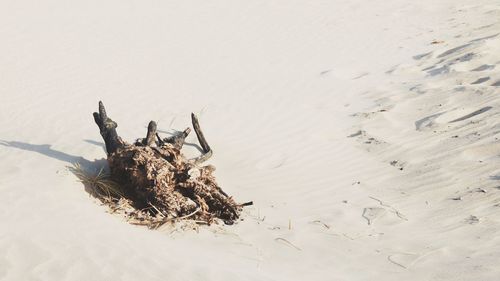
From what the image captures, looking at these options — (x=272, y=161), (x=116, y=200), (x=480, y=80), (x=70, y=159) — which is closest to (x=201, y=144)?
(x=272, y=161)

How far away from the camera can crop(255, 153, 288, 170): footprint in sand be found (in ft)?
21.5

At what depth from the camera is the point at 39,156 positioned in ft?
19.7

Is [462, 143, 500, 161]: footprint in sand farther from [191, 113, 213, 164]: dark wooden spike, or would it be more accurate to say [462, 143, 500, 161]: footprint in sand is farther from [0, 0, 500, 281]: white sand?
[191, 113, 213, 164]: dark wooden spike

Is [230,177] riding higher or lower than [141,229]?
lower

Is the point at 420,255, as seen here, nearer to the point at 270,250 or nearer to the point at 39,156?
the point at 270,250

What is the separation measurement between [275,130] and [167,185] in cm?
279

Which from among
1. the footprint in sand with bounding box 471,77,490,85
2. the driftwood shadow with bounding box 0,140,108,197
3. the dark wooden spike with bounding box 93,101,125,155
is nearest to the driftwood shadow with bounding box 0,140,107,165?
the driftwood shadow with bounding box 0,140,108,197

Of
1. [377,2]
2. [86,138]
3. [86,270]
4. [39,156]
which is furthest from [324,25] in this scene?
[86,270]

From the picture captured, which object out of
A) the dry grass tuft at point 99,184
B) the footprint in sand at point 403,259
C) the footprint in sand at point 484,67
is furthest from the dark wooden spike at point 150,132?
the footprint in sand at point 484,67

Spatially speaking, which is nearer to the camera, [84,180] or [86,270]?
[86,270]

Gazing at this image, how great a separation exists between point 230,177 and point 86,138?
1.81m

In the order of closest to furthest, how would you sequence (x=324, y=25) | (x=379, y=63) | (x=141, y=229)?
1. (x=141, y=229)
2. (x=379, y=63)
3. (x=324, y=25)

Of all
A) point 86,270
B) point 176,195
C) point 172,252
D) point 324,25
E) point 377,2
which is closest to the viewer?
point 86,270

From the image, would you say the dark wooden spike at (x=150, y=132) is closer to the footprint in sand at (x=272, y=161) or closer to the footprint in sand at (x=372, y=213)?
the footprint in sand at (x=272, y=161)
